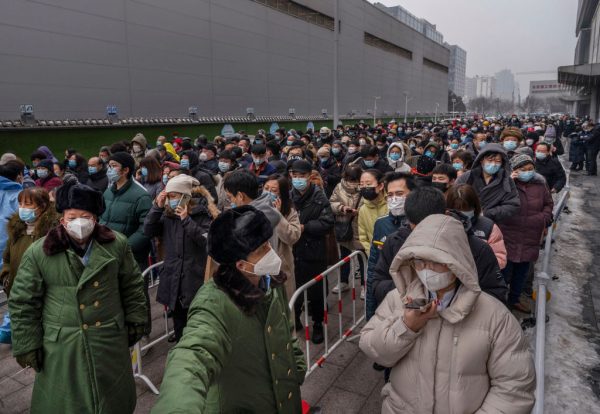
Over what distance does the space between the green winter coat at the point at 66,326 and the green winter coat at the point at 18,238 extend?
1.49 metres

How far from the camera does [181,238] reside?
4.02 m

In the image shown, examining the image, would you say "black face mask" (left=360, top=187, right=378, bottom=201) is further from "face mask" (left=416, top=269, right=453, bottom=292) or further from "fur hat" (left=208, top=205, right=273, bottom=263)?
"fur hat" (left=208, top=205, right=273, bottom=263)

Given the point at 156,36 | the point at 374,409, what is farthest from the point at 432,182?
the point at 156,36

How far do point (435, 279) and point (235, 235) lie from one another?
39.2 inches

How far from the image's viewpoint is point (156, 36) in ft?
62.4

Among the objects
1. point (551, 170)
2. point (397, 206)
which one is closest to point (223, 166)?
point (397, 206)

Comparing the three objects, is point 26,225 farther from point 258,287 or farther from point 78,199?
point 258,287

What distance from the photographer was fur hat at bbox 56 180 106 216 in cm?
293

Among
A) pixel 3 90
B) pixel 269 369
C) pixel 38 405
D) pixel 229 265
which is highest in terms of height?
pixel 3 90

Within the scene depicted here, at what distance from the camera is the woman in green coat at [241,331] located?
63.6 inches

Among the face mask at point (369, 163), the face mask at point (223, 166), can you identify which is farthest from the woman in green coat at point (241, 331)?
the face mask at point (369, 163)

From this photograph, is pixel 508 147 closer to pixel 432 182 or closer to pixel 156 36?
pixel 432 182

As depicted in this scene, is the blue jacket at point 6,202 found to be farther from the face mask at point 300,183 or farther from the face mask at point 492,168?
the face mask at point 492,168

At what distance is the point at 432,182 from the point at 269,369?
11.7ft
